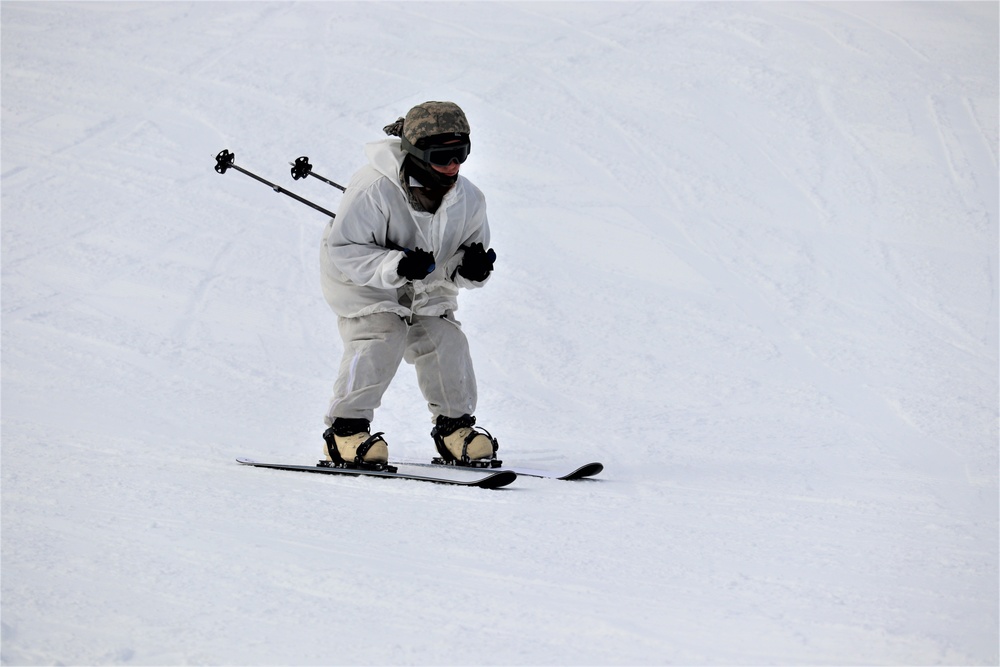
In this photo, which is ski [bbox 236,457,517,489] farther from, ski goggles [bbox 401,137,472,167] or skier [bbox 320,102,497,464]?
ski goggles [bbox 401,137,472,167]

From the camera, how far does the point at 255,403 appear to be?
A: 565cm

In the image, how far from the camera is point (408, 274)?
384 cm

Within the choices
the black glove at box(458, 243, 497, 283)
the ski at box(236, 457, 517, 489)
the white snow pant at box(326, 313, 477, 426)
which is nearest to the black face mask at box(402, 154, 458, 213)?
the black glove at box(458, 243, 497, 283)

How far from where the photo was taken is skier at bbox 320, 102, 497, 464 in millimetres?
3980

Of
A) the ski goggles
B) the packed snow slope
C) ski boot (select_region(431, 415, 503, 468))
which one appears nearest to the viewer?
the packed snow slope

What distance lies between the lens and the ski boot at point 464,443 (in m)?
4.24

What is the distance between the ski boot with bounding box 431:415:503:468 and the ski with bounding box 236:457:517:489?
9 cm

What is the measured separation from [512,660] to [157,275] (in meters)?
5.79

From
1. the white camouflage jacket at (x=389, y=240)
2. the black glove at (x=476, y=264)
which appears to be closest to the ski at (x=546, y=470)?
the white camouflage jacket at (x=389, y=240)

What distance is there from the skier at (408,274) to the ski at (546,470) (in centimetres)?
7

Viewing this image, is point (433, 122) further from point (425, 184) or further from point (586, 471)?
point (586, 471)

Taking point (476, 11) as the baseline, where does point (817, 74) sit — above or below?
below

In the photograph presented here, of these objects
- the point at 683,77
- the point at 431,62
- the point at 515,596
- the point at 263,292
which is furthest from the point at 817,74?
the point at 515,596

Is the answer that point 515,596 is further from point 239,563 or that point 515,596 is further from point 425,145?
point 425,145
